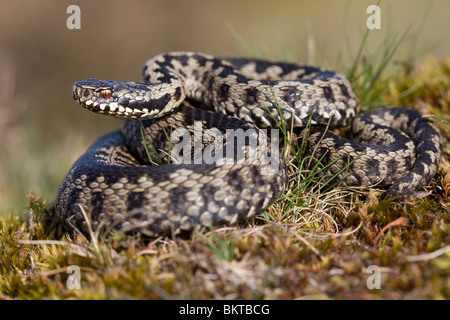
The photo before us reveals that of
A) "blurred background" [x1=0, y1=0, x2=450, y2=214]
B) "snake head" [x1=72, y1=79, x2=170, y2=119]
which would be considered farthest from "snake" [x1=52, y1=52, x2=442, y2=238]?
"blurred background" [x1=0, y1=0, x2=450, y2=214]

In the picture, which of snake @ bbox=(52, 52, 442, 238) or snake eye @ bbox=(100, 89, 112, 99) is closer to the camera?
snake @ bbox=(52, 52, 442, 238)

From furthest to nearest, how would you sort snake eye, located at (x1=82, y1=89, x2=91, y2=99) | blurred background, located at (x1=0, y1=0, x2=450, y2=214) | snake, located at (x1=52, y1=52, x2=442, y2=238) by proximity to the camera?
blurred background, located at (x1=0, y1=0, x2=450, y2=214), snake eye, located at (x1=82, y1=89, x2=91, y2=99), snake, located at (x1=52, y1=52, x2=442, y2=238)

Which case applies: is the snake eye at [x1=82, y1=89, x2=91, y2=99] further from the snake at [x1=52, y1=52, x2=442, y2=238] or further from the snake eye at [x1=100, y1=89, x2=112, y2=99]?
the snake eye at [x1=100, y1=89, x2=112, y2=99]

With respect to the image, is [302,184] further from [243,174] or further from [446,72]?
[446,72]

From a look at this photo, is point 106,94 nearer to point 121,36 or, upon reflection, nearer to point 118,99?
point 118,99

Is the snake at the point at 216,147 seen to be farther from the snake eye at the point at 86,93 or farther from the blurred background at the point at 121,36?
the blurred background at the point at 121,36
